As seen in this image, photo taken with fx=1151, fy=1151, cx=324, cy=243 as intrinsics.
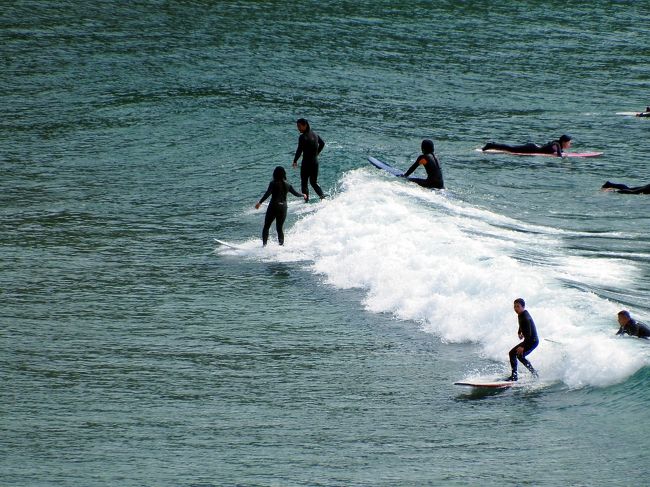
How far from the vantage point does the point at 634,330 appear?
17.3 meters

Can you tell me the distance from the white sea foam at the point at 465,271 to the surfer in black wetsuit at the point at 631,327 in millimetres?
160

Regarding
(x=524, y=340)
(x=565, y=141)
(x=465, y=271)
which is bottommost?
(x=465, y=271)

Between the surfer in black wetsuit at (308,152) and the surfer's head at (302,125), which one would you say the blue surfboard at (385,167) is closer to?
the surfer in black wetsuit at (308,152)

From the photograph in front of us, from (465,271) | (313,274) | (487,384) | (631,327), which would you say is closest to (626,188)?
(465,271)

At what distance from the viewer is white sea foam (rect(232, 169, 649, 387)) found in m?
17.7

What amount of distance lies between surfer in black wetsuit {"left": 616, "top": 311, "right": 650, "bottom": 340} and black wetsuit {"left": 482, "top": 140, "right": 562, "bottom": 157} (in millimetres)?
19962

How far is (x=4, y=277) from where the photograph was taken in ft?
75.4

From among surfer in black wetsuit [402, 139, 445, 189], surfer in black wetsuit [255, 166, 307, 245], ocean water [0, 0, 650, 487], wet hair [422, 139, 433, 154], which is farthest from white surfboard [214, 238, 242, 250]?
wet hair [422, 139, 433, 154]

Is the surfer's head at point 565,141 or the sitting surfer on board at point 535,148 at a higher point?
the surfer's head at point 565,141

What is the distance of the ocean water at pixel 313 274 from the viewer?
47.4 feet

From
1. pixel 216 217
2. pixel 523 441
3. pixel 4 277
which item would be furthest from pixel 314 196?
pixel 523 441

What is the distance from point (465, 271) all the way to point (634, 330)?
513cm

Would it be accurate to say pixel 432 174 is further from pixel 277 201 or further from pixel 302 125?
pixel 277 201

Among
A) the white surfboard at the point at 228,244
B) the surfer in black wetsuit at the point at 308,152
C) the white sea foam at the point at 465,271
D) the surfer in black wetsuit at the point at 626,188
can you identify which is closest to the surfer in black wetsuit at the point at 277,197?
the white sea foam at the point at 465,271
